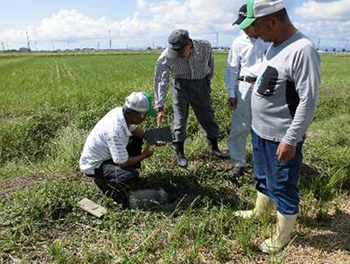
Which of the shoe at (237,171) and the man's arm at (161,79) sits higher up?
the man's arm at (161,79)

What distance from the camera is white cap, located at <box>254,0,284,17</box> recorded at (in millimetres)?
2088

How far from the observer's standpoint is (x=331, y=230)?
2898 mm

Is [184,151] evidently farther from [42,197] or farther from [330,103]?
[330,103]

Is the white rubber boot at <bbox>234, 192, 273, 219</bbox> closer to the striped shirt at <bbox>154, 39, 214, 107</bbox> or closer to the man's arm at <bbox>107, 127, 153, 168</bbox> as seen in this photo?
the man's arm at <bbox>107, 127, 153, 168</bbox>

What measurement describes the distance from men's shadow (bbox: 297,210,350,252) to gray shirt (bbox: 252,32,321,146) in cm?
101

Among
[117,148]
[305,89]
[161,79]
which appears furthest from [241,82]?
[305,89]

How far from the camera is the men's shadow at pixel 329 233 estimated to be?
2689 mm

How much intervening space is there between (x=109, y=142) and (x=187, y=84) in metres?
1.39

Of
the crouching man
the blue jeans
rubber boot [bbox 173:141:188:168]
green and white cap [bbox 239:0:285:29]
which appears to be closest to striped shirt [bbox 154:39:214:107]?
rubber boot [bbox 173:141:188:168]

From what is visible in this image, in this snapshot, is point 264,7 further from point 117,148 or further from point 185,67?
point 185,67

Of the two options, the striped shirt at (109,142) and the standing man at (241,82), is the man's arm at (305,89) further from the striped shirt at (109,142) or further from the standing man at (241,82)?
the striped shirt at (109,142)

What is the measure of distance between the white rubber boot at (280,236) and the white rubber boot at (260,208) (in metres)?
0.27

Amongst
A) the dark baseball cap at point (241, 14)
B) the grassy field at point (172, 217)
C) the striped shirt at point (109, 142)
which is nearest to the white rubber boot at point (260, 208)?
the grassy field at point (172, 217)

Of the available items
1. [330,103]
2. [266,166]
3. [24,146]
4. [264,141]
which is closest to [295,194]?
[266,166]
